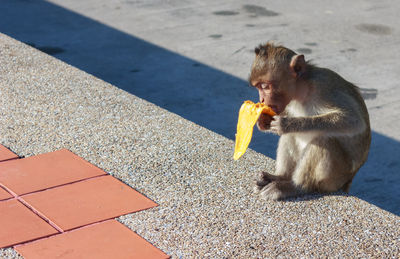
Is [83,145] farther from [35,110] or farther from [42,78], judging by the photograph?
[42,78]

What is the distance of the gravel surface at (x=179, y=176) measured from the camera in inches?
128

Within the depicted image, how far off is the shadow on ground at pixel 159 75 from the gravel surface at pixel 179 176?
1608 millimetres

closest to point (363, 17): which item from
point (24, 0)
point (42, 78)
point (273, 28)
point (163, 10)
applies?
point (273, 28)

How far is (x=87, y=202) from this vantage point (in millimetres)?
→ 3588

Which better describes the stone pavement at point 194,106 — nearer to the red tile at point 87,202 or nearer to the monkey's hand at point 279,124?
the red tile at point 87,202

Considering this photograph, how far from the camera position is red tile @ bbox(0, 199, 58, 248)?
3209 mm

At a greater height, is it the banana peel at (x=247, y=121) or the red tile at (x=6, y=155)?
the banana peel at (x=247, y=121)

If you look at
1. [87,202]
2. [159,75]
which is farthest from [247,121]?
[159,75]

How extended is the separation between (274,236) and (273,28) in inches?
263

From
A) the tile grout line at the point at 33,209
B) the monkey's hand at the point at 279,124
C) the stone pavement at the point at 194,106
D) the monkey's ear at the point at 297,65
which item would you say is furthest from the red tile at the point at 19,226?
the monkey's ear at the point at 297,65

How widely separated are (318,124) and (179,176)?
91 cm

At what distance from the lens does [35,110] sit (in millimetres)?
4898

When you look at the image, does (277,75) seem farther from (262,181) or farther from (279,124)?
(262,181)

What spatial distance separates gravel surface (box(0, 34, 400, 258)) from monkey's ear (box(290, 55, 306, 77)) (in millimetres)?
700
